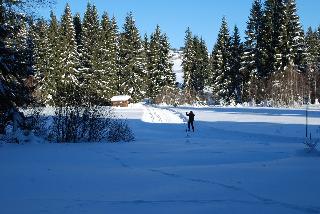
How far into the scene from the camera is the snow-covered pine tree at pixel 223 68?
65.4 meters

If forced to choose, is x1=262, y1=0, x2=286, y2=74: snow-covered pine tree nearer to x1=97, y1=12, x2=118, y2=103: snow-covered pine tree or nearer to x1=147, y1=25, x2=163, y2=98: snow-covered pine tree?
x1=97, y1=12, x2=118, y2=103: snow-covered pine tree

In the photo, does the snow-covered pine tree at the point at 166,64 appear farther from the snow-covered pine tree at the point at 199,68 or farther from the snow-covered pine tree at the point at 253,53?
the snow-covered pine tree at the point at 253,53

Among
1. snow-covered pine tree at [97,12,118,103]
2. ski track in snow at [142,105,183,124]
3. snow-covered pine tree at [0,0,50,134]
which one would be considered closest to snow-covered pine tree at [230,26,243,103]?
snow-covered pine tree at [97,12,118,103]

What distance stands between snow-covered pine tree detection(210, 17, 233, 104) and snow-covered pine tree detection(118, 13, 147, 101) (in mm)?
12986

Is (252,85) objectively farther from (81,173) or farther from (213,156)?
(81,173)

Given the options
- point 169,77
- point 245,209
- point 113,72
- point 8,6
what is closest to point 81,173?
point 245,209

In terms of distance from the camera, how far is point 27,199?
6055 mm

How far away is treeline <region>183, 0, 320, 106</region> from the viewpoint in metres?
48.8

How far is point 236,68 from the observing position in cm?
6500

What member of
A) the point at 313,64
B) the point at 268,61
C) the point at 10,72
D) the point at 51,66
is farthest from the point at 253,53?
the point at 10,72

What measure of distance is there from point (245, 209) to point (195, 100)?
6521 centimetres

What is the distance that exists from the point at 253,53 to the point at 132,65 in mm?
21505

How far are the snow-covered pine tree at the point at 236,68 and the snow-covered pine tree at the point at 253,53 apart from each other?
2080mm

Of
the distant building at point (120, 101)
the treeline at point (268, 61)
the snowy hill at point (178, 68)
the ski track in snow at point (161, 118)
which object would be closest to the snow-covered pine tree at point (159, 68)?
the treeline at point (268, 61)
